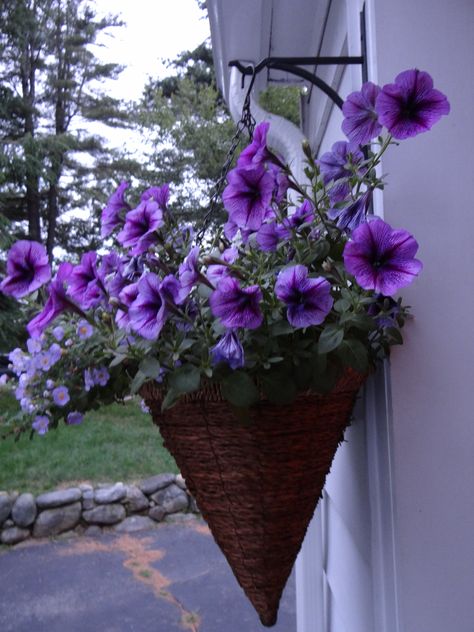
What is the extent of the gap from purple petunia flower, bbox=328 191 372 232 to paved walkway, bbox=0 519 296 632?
10.2 ft

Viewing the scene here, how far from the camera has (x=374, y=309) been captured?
0.73 m

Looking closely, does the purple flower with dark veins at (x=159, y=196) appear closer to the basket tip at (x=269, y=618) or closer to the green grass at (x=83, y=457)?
the basket tip at (x=269, y=618)

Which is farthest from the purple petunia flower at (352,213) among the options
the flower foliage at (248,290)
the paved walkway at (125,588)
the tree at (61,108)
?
the tree at (61,108)

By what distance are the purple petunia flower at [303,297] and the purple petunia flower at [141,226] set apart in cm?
21

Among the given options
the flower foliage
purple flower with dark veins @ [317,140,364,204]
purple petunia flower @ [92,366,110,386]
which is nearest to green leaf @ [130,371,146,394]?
the flower foliage

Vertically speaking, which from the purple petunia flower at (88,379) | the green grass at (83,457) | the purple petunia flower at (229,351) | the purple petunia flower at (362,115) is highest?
the green grass at (83,457)

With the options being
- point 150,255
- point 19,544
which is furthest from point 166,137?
point 150,255

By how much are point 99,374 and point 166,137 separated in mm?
9242

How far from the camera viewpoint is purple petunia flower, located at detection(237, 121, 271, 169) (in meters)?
0.73

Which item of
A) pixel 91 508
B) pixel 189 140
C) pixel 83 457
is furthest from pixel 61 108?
pixel 91 508

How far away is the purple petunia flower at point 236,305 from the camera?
626mm

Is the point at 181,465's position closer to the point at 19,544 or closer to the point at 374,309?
the point at 374,309

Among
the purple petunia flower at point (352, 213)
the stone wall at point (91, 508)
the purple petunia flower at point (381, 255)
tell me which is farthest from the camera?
the stone wall at point (91, 508)

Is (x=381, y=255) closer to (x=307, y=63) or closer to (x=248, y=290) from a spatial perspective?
(x=248, y=290)
